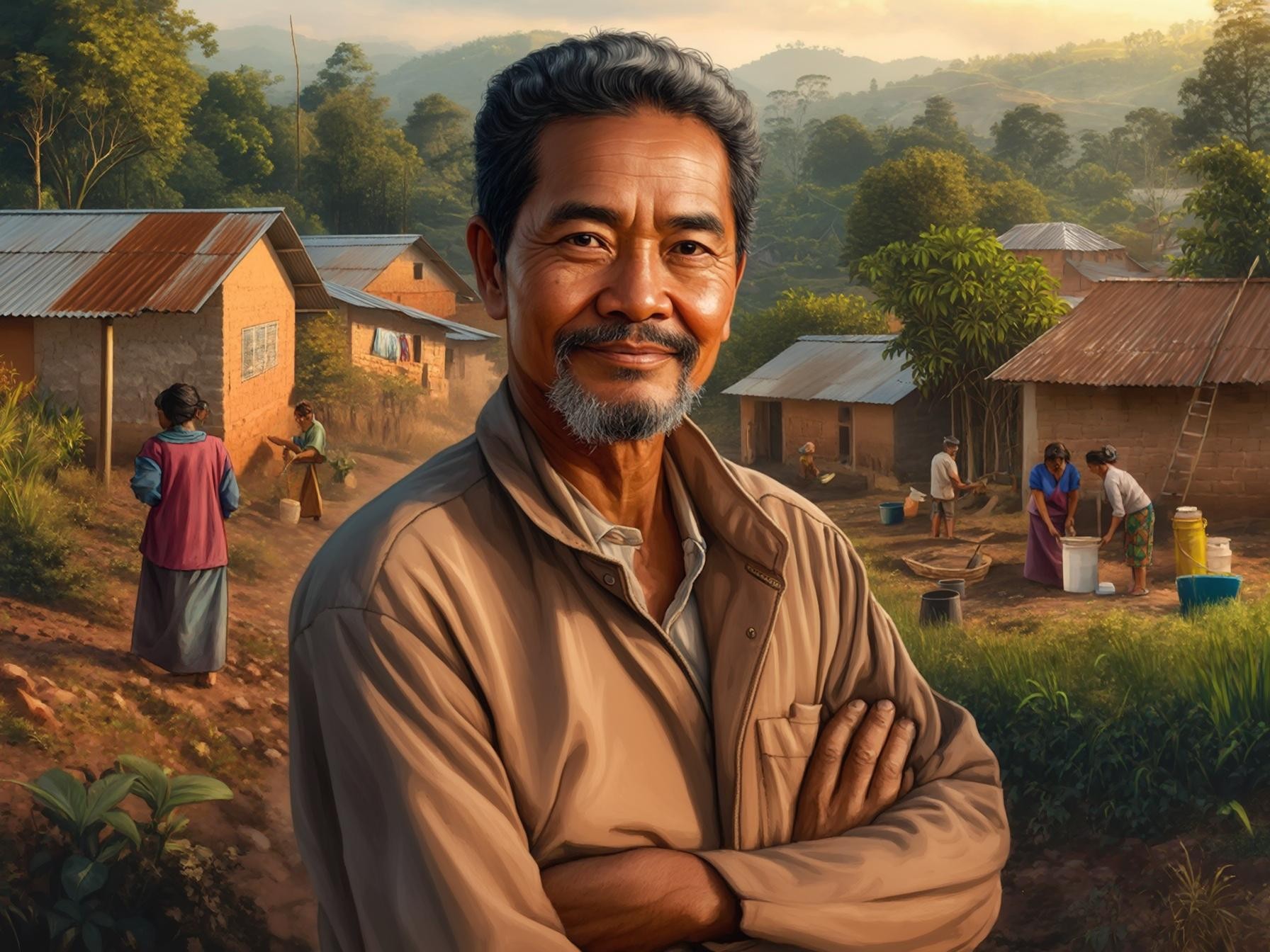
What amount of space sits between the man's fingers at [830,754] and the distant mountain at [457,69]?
29.9 meters

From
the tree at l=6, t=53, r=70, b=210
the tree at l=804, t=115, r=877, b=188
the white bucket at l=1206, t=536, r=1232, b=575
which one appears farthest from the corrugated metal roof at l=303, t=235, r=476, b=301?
the tree at l=804, t=115, r=877, b=188

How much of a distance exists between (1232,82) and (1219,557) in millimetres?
10546

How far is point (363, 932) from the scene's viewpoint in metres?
1.42

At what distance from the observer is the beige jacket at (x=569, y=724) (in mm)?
1379

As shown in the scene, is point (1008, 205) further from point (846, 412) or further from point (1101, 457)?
point (1101, 457)

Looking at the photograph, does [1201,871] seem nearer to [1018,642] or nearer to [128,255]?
[1018,642]

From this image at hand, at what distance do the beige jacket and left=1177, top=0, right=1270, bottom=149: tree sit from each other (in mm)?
16011

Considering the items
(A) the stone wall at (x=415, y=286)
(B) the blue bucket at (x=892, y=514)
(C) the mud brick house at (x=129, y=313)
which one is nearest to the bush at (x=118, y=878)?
(C) the mud brick house at (x=129, y=313)

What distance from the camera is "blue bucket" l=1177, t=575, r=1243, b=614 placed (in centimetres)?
794

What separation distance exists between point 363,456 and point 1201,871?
735cm

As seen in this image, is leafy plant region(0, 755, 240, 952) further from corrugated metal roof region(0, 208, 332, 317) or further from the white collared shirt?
the white collared shirt

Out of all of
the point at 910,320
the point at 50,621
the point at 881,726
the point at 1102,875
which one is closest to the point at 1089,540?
the point at 1102,875

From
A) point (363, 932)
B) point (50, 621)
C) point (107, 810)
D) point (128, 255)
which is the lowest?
point (107, 810)

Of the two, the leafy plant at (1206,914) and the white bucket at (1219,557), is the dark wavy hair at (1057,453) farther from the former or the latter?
the leafy plant at (1206,914)
